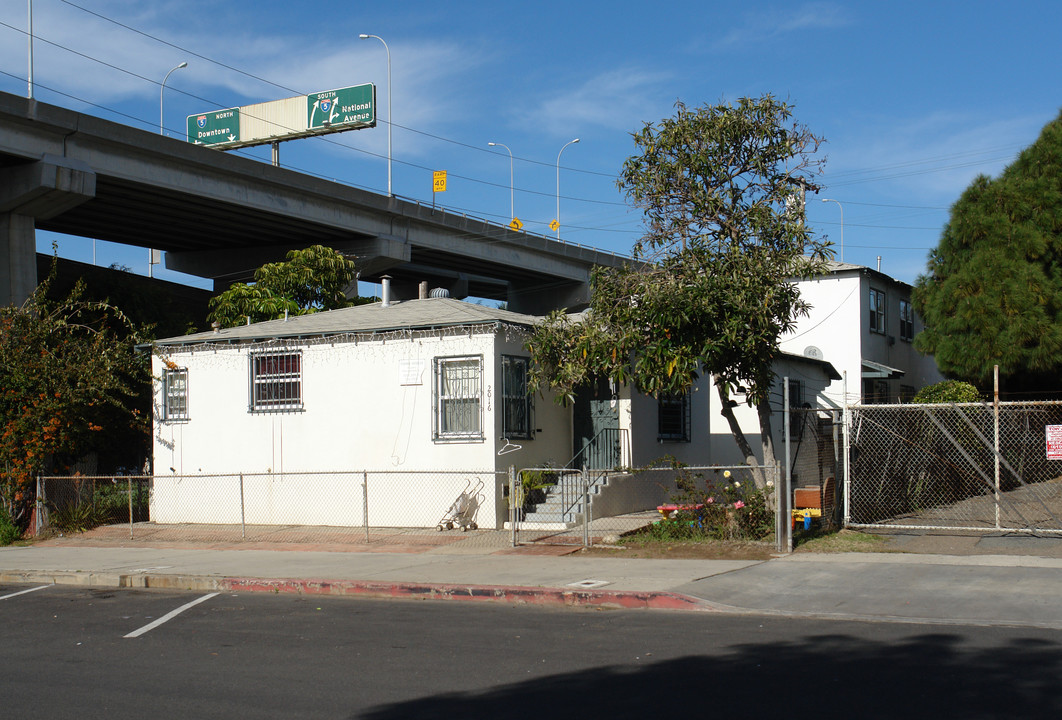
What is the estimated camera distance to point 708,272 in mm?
13305

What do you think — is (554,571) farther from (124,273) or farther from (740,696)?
(124,273)

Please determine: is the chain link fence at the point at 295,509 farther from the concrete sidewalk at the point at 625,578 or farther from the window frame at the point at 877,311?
the window frame at the point at 877,311

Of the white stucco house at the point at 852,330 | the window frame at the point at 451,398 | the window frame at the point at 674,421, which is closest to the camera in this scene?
the window frame at the point at 451,398

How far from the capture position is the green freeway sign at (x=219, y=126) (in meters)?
53.3

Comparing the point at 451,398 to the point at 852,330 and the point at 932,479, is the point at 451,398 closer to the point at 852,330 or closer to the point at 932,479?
the point at 932,479

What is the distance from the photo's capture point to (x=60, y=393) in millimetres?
18688

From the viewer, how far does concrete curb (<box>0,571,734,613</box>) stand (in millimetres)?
10227

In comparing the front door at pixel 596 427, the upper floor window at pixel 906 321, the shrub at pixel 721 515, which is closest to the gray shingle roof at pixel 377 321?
the front door at pixel 596 427

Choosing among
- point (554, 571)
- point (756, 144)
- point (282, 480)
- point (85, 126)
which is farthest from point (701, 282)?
point (85, 126)

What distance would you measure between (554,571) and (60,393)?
11.6 meters

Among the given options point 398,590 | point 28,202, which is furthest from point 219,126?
point 398,590

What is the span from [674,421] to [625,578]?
916 cm

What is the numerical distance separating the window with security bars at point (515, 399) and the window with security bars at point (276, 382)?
13.8 feet

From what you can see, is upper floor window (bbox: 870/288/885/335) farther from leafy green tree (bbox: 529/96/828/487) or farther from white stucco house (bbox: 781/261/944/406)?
leafy green tree (bbox: 529/96/828/487)
